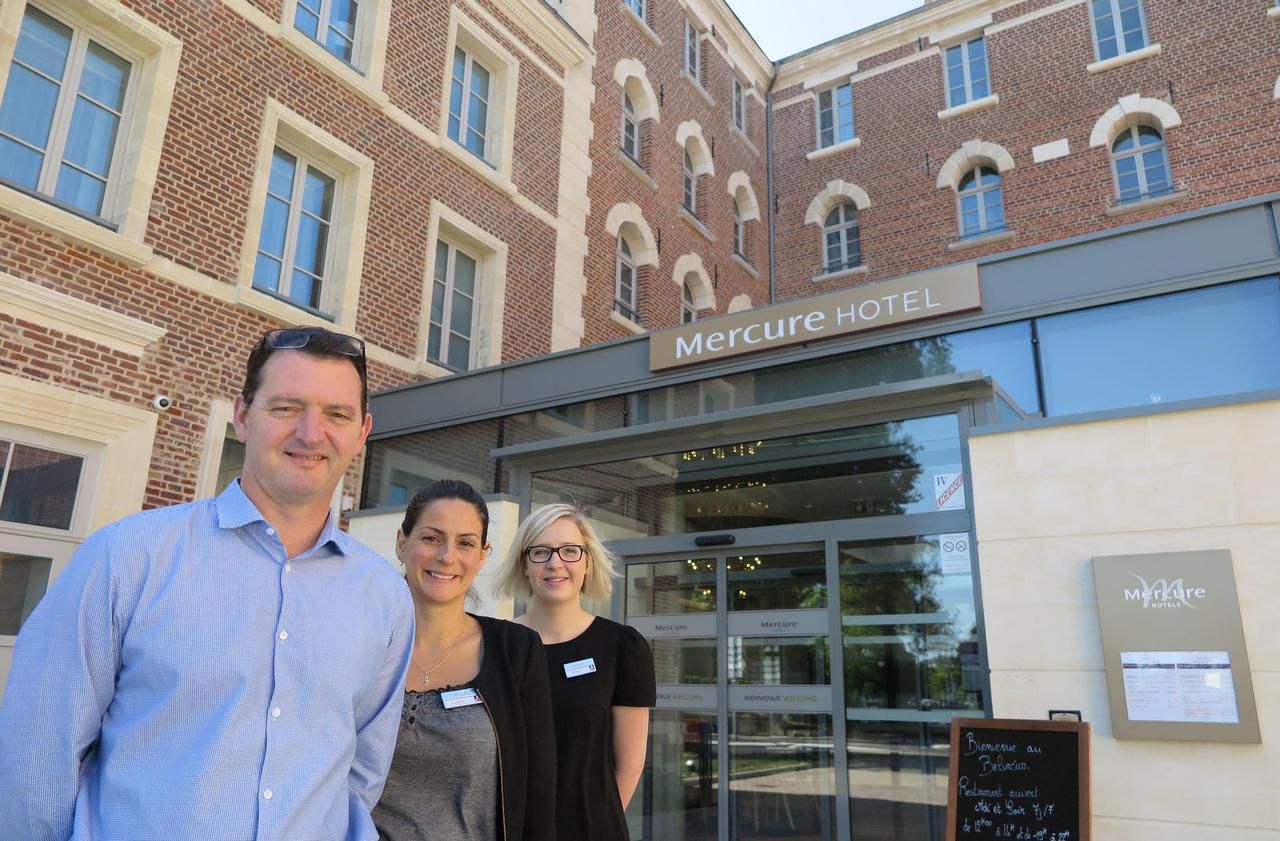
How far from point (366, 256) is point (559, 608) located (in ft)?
29.4

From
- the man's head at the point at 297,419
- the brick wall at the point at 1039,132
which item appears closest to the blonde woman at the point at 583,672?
the man's head at the point at 297,419

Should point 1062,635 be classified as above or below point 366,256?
below

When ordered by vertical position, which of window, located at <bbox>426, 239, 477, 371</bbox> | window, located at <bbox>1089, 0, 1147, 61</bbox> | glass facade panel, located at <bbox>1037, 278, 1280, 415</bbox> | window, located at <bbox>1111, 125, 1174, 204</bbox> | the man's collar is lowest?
the man's collar

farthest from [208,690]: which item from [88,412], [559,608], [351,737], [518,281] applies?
[518,281]

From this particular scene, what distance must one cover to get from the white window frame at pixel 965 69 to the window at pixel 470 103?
10.6m

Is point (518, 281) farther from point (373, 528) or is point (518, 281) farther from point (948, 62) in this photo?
point (948, 62)

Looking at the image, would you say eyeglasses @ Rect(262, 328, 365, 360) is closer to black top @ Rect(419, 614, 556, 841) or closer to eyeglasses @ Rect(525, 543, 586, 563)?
black top @ Rect(419, 614, 556, 841)

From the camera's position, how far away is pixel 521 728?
7.60ft

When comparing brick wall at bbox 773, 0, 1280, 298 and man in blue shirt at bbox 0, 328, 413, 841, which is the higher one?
brick wall at bbox 773, 0, 1280, 298

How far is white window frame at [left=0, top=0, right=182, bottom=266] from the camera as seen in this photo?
26.5 ft

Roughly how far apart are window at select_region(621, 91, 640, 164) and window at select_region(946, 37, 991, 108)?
6925 millimetres

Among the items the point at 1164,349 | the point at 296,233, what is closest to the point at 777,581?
the point at 1164,349

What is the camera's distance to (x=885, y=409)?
21.9 feet

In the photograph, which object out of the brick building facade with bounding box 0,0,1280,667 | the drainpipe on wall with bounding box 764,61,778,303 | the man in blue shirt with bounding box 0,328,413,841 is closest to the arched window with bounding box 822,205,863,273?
the brick building facade with bounding box 0,0,1280,667
